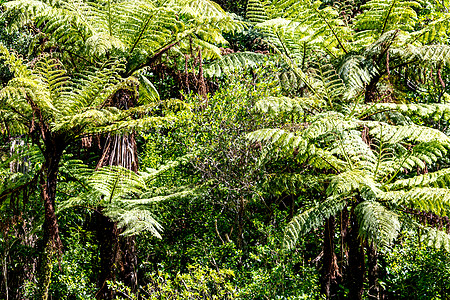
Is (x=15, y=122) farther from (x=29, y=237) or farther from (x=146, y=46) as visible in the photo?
(x=29, y=237)

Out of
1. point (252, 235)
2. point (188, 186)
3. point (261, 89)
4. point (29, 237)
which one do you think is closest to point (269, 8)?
point (261, 89)

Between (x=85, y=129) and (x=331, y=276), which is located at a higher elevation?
(x=85, y=129)

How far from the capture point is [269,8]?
182 inches

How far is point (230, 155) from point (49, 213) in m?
1.89

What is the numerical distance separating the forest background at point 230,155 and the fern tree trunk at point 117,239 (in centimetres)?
2

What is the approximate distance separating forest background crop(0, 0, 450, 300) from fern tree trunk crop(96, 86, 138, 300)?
0.06ft

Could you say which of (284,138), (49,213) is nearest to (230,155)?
(284,138)

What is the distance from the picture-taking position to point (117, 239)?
163 inches

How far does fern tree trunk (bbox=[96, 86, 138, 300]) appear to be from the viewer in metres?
4.17

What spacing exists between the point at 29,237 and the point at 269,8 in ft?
14.6

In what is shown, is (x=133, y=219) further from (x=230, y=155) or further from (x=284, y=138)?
(x=284, y=138)

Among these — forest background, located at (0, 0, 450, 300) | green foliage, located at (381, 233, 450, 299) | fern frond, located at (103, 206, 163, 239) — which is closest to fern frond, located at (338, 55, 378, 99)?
forest background, located at (0, 0, 450, 300)

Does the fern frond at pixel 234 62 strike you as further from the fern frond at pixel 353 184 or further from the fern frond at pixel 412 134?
the fern frond at pixel 353 184

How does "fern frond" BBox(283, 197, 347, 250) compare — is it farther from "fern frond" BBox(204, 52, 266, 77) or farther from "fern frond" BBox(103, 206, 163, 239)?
"fern frond" BBox(204, 52, 266, 77)
